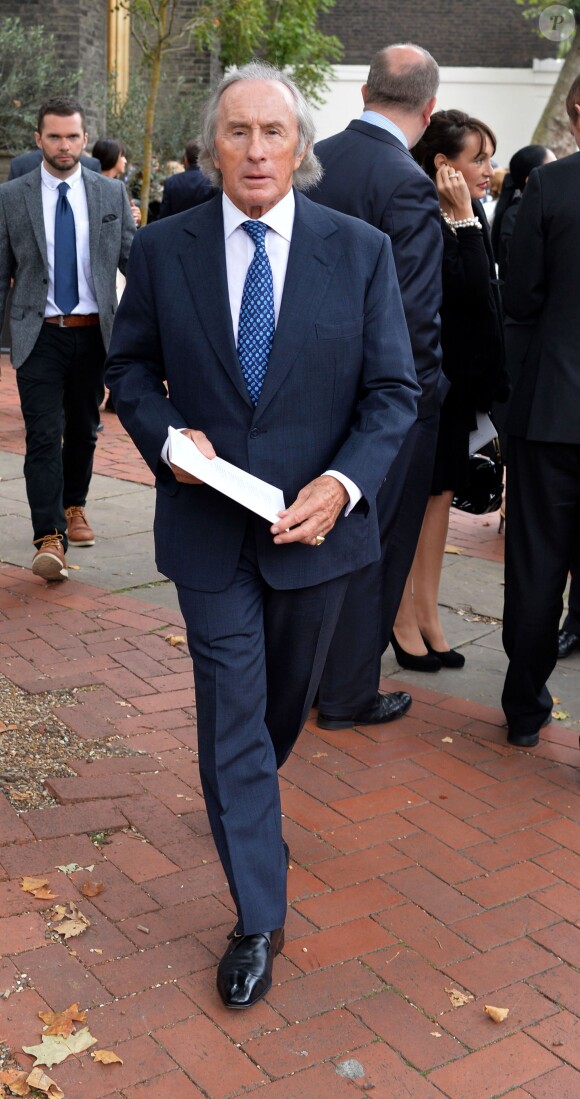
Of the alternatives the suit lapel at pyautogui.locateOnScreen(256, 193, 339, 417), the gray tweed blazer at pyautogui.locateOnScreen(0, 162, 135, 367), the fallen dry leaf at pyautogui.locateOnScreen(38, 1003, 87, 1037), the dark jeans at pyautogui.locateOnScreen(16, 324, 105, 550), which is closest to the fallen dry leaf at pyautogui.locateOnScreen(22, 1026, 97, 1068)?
the fallen dry leaf at pyautogui.locateOnScreen(38, 1003, 87, 1037)

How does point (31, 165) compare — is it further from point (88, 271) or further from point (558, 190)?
point (558, 190)

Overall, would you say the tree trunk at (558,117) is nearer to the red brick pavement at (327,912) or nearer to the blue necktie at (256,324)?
the red brick pavement at (327,912)

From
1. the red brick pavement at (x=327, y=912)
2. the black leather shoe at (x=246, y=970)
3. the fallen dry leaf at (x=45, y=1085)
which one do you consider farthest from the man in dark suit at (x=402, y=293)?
the fallen dry leaf at (x=45, y=1085)

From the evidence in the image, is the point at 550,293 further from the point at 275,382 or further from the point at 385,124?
the point at 275,382

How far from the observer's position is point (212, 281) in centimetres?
290

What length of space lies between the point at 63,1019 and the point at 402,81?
10.1ft

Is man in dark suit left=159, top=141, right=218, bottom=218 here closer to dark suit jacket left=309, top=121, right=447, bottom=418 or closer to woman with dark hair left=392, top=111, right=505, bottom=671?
woman with dark hair left=392, top=111, right=505, bottom=671

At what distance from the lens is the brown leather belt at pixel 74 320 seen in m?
6.13

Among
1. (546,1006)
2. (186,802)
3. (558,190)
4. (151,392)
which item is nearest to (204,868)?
(186,802)

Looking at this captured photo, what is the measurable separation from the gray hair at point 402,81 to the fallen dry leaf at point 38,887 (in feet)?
8.90

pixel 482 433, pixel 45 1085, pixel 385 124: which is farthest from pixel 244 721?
pixel 482 433

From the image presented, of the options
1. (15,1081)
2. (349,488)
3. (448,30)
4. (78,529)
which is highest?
(448,30)

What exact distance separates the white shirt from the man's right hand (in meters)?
3.51

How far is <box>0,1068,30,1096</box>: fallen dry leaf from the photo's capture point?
2.60 metres
